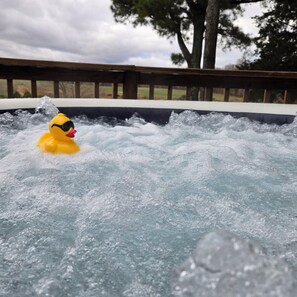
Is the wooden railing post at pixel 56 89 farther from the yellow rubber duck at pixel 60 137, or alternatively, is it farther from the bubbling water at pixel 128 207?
the yellow rubber duck at pixel 60 137

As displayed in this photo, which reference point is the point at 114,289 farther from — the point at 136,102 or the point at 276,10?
the point at 276,10

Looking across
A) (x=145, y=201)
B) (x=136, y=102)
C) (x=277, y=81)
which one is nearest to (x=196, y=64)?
(x=277, y=81)

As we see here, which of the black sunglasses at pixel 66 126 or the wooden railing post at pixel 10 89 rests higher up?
the wooden railing post at pixel 10 89

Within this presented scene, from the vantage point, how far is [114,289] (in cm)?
104

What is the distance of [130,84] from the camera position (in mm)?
4438

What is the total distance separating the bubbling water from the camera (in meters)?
1.11

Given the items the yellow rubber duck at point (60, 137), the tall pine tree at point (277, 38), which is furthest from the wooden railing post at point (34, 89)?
the tall pine tree at point (277, 38)

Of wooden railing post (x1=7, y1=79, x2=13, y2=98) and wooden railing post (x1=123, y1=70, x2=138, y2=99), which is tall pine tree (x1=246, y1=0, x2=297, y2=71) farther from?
wooden railing post (x1=7, y1=79, x2=13, y2=98)

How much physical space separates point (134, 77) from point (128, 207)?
3116 mm

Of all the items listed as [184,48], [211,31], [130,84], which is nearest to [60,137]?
[130,84]

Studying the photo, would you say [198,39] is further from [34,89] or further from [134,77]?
[34,89]

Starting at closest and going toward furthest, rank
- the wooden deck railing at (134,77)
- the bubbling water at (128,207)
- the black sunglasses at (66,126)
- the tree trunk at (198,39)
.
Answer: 1. the bubbling water at (128,207)
2. the black sunglasses at (66,126)
3. the wooden deck railing at (134,77)
4. the tree trunk at (198,39)

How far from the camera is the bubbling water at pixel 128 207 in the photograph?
3.65 feet

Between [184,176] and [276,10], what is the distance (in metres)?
8.57
